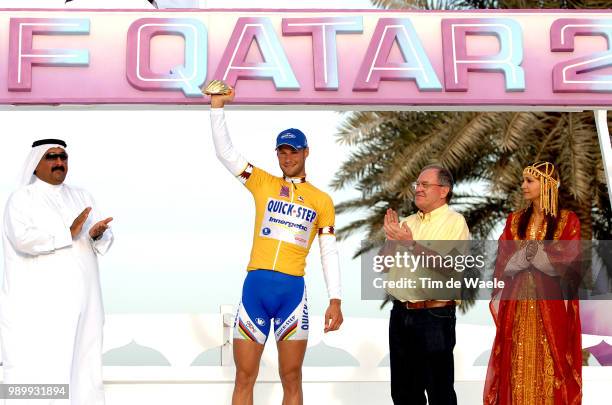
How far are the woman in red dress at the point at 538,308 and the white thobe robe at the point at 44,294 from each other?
3.04 metres

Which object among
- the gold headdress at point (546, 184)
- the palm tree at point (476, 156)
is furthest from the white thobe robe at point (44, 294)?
the palm tree at point (476, 156)

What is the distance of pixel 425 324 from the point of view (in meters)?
6.77

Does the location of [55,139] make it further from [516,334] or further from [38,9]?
[516,334]

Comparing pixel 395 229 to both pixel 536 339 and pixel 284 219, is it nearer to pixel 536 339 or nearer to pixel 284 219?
pixel 284 219

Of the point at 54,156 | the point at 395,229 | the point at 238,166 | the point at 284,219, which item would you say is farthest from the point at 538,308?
the point at 54,156

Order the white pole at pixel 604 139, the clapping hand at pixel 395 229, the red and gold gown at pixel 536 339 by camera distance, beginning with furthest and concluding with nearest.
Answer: the white pole at pixel 604 139, the red and gold gown at pixel 536 339, the clapping hand at pixel 395 229

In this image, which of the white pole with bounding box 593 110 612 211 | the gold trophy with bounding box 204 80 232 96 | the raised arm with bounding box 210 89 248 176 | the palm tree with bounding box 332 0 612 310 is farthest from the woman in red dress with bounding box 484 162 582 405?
the palm tree with bounding box 332 0 612 310

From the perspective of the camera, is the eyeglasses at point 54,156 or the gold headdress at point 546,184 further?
the eyeglasses at point 54,156

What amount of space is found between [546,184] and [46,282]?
143 inches

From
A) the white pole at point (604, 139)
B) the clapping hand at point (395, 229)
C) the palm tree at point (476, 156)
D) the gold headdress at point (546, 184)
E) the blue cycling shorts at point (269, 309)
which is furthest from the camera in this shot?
the palm tree at point (476, 156)

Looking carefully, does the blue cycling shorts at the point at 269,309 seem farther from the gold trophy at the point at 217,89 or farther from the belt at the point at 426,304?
the gold trophy at the point at 217,89

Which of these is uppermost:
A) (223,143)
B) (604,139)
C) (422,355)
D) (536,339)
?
(604,139)

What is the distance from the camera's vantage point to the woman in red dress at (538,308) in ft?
23.1

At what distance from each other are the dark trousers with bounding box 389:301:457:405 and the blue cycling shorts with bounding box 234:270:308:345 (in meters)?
0.72
